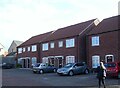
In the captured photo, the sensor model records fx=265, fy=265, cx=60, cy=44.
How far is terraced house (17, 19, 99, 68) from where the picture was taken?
4122cm

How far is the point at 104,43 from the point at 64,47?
363 inches

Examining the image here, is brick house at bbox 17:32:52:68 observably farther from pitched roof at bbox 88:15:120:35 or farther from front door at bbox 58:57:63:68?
pitched roof at bbox 88:15:120:35

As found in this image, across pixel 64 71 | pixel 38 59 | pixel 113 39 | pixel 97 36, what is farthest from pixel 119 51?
pixel 38 59

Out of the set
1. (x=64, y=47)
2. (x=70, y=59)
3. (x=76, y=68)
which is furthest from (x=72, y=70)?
(x=64, y=47)

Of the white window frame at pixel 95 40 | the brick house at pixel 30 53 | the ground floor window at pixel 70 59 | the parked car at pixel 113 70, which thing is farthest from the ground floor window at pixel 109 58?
the brick house at pixel 30 53

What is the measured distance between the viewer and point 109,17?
42375 mm

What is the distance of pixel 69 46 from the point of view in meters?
42.9

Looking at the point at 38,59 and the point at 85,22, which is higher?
the point at 85,22

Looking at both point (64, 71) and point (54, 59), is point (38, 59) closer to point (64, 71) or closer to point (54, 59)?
point (54, 59)

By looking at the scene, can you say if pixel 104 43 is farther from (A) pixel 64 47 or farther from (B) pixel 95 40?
(A) pixel 64 47

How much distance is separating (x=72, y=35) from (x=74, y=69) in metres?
11.1

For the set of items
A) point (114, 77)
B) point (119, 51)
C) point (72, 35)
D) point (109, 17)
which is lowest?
point (114, 77)

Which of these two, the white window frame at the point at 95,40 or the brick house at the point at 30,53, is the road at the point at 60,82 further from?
the brick house at the point at 30,53

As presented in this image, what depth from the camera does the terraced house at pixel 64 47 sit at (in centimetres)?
4122
